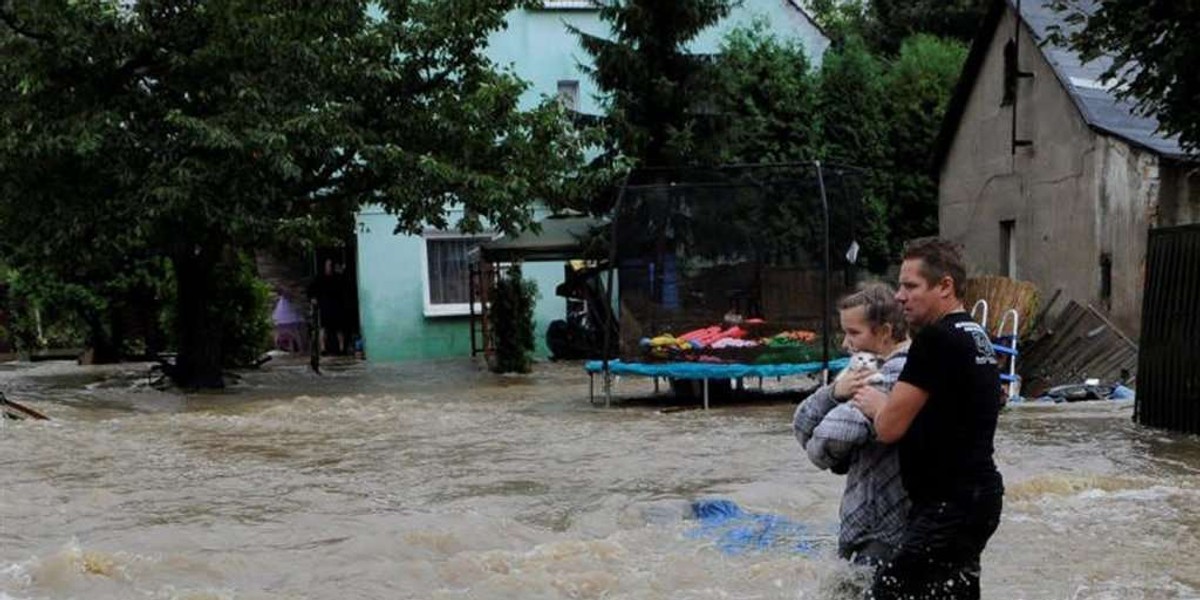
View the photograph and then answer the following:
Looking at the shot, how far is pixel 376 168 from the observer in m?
17.0

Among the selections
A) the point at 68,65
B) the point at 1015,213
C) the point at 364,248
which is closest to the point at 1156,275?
the point at 1015,213

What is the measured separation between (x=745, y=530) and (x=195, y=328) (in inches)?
516

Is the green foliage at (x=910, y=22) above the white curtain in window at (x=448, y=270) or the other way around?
above

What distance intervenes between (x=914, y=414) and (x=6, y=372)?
2235 cm

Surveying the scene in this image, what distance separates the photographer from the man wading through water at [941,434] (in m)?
4.03

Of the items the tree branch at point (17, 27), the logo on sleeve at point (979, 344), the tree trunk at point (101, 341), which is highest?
the tree branch at point (17, 27)

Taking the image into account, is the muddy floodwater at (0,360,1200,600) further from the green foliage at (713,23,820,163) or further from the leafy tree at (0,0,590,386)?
the green foliage at (713,23,820,163)

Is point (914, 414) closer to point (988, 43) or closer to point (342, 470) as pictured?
point (342, 470)

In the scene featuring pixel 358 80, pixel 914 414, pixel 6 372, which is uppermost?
pixel 358 80

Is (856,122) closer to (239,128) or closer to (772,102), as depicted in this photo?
(772,102)

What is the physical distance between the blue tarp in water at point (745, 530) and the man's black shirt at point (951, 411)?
319 centimetres

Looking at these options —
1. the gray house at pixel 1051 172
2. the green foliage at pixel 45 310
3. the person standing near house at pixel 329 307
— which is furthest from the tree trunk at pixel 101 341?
the gray house at pixel 1051 172

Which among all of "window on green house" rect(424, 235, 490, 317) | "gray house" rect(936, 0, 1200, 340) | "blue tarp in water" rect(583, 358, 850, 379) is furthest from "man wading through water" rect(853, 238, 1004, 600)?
"window on green house" rect(424, 235, 490, 317)

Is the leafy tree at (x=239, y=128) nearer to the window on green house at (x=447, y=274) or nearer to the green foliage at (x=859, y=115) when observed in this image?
the green foliage at (x=859, y=115)
